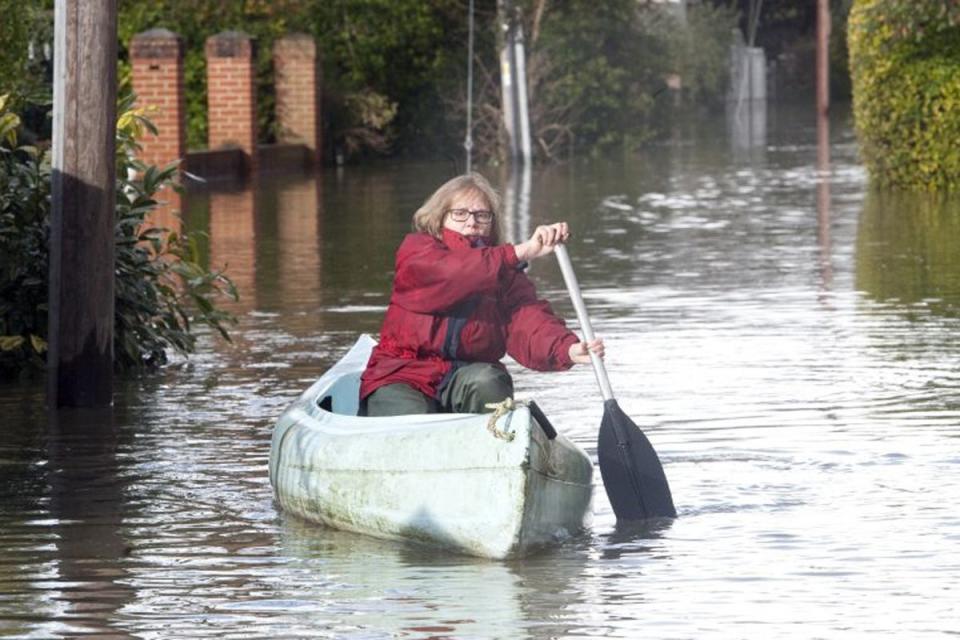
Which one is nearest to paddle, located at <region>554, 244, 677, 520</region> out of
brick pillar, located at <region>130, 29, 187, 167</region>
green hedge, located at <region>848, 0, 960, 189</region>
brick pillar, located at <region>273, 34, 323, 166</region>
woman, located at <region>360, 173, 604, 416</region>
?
woman, located at <region>360, 173, 604, 416</region>

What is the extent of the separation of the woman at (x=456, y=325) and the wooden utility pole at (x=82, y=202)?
121 inches

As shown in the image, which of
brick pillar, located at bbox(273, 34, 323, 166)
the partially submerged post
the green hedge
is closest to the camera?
the green hedge

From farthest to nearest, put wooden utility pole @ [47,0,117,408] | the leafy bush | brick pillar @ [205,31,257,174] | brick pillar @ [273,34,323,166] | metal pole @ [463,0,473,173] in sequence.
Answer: metal pole @ [463,0,473,173] < brick pillar @ [273,34,323,166] < brick pillar @ [205,31,257,174] < the leafy bush < wooden utility pole @ [47,0,117,408]

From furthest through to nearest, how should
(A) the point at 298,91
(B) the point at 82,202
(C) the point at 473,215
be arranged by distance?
(A) the point at 298,91
(B) the point at 82,202
(C) the point at 473,215

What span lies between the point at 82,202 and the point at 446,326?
331cm

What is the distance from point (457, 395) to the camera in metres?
8.48

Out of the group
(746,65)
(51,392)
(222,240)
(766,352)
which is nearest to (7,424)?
(51,392)

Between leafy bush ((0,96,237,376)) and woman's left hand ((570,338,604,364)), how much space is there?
451 centimetres

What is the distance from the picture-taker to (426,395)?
8516mm

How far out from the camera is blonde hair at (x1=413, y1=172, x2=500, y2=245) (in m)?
8.55

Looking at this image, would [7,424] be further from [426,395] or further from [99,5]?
[426,395]

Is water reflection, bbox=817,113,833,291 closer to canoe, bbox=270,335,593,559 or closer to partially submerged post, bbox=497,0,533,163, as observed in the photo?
partially submerged post, bbox=497,0,533,163

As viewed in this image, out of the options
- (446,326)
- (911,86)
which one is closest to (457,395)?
(446,326)

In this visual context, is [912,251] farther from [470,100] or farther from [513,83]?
[470,100]
